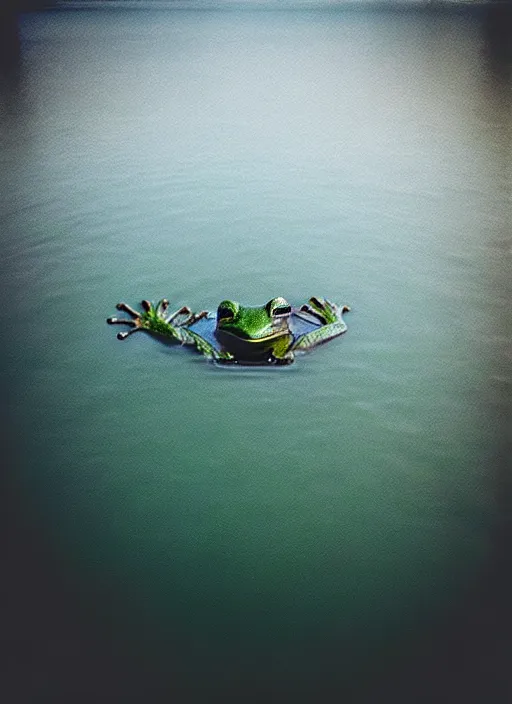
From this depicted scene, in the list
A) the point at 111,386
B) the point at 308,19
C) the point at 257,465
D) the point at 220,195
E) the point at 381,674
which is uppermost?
the point at 308,19

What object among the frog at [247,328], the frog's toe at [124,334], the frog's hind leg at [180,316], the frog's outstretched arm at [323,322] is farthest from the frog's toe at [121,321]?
the frog's outstretched arm at [323,322]

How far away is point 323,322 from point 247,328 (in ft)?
2.79

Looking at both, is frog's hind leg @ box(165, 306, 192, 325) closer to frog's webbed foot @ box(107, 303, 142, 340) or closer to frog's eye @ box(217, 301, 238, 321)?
frog's webbed foot @ box(107, 303, 142, 340)

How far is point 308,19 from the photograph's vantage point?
22703 mm

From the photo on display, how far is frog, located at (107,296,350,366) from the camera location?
4.86 meters

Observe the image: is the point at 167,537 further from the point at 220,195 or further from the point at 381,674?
the point at 220,195

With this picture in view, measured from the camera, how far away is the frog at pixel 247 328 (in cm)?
486

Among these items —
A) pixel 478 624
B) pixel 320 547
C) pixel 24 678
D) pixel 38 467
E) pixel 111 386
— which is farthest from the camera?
pixel 111 386

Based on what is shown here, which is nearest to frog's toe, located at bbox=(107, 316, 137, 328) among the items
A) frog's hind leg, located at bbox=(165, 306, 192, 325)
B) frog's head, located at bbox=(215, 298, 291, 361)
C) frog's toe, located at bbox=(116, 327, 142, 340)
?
frog's toe, located at bbox=(116, 327, 142, 340)

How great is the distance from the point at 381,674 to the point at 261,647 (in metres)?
0.49

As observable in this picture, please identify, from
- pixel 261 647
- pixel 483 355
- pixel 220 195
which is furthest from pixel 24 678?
pixel 220 195

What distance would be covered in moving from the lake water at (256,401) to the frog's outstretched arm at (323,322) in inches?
6.4

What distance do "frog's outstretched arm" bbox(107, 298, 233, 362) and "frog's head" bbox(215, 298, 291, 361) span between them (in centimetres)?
12

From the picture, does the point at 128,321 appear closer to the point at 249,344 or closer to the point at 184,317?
the point at 184,317
